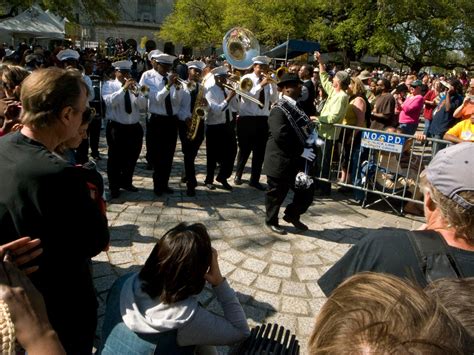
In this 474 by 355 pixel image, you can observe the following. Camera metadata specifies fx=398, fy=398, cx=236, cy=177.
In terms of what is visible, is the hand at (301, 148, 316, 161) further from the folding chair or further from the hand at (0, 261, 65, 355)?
the hand at (0, 261, 65, 355)

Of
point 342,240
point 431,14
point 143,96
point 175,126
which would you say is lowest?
point 342,240

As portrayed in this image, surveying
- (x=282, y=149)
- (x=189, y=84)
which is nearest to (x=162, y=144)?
(x=189, y=84)

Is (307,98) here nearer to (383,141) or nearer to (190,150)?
(383,141)

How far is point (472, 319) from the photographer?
0.95 meters

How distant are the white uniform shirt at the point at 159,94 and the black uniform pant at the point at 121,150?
1.49ft

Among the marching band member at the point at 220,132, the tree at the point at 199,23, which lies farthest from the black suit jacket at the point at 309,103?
the tree at the point at 199,23

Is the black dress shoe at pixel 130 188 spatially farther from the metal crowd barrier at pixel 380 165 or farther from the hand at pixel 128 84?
the metal crowd barrier at pixel 380 165

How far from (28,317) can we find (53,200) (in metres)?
0.82

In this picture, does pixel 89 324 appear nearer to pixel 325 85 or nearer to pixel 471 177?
pixel 471 177

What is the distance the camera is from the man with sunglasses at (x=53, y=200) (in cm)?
171

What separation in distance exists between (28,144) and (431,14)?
35780 mm

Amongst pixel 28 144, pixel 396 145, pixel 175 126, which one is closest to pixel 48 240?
pixel 28 144

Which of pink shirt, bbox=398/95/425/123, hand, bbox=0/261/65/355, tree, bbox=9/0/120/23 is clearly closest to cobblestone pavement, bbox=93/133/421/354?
hand, bbox=0/261/65/355

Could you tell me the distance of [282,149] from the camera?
481 centimetres
